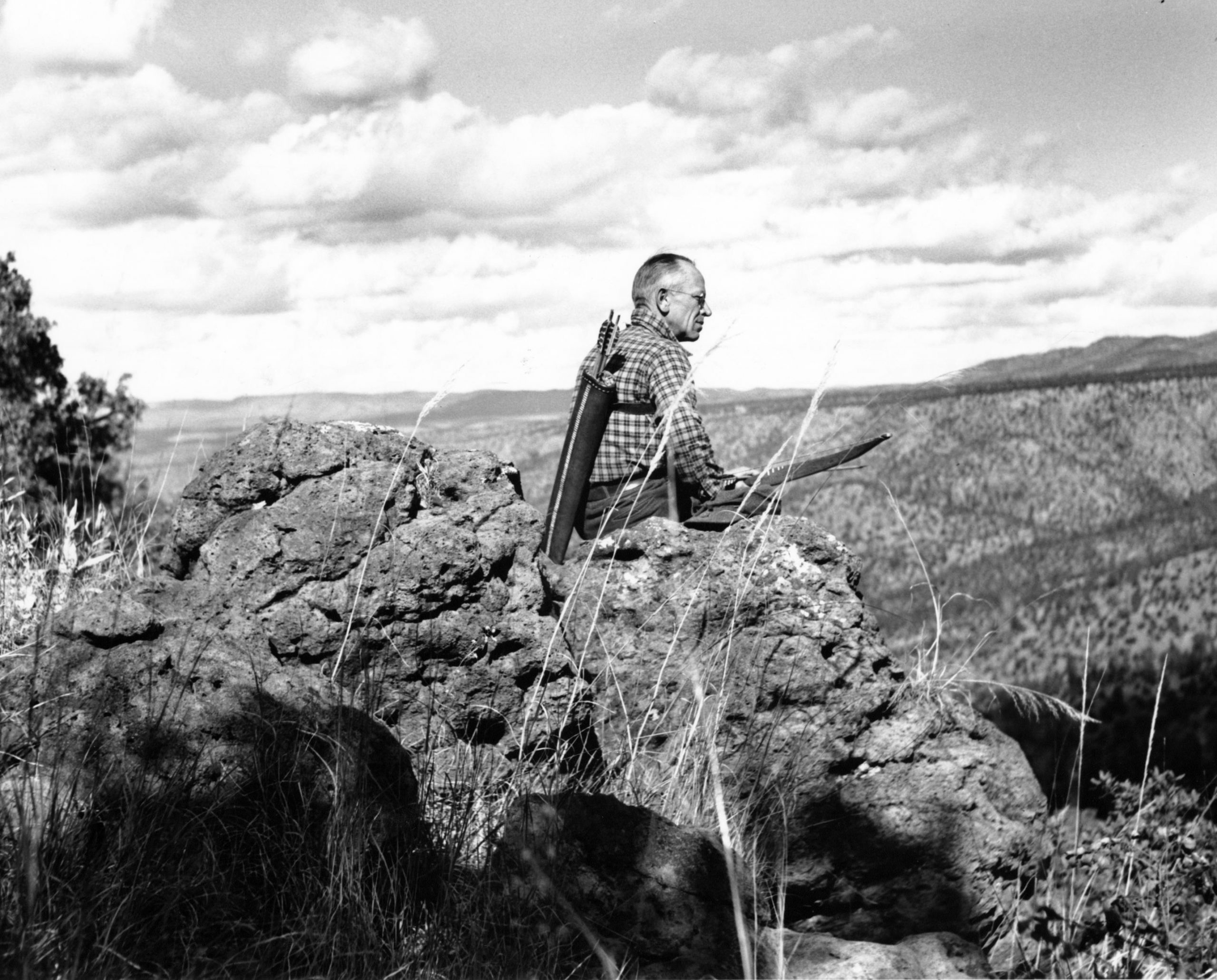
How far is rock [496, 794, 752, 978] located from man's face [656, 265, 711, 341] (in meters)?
2.42

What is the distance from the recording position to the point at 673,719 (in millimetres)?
3848

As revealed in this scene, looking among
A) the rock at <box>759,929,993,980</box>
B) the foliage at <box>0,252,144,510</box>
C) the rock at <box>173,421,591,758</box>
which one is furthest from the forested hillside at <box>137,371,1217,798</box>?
the rock at <box>759,929,993,980</box>

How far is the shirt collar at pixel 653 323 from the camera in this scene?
488 cm

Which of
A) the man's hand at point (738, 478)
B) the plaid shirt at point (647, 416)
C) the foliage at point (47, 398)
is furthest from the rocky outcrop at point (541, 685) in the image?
the foliage at point (47, 398)

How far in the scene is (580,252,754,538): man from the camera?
4.57 metres

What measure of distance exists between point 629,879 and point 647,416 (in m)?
2.31

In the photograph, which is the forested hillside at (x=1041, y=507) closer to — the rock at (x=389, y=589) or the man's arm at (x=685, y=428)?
the man's arm at (x=685, y=428)

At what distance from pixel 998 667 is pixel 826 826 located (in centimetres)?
1866

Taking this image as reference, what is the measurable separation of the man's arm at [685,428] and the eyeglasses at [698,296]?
0.26 m

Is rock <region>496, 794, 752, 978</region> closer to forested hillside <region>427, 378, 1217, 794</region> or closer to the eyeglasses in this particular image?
the eyeglasses

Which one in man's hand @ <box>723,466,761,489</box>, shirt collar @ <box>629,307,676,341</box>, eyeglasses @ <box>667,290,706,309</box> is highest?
eyeglasses @ <box>667,290,706,309</box>

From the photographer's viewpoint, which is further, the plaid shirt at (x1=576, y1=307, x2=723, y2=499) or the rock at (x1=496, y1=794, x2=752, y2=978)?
the plaid shirt at (x1=576, y1=307, x2=723, y2=499)

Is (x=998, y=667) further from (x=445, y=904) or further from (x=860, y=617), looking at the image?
(x=445, y=904)

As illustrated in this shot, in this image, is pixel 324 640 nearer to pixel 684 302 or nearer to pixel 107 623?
pixel 107 623
